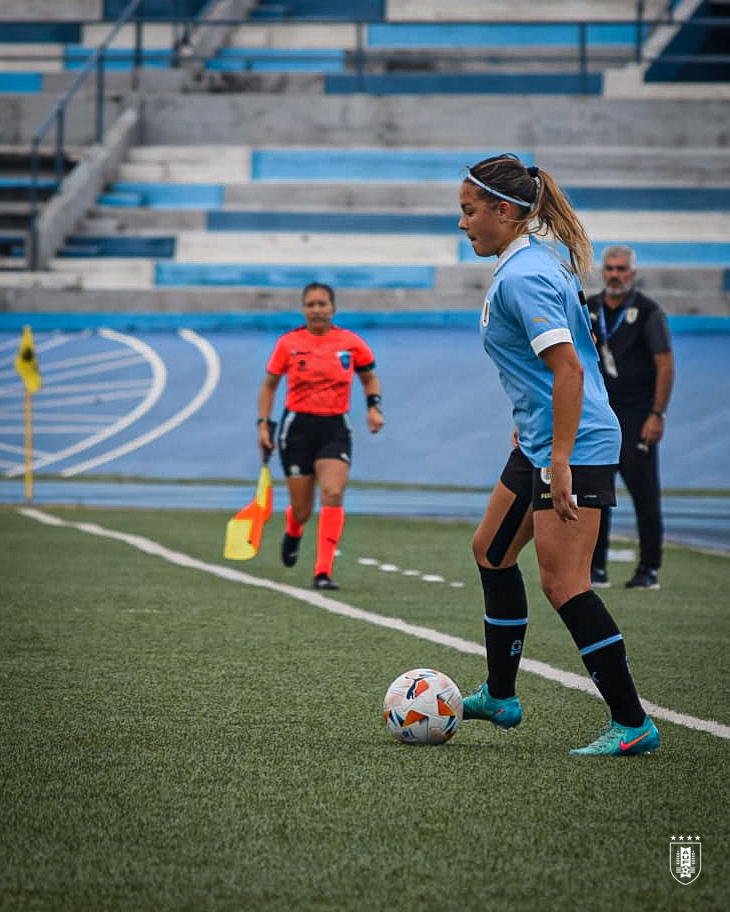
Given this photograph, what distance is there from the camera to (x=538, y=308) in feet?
15.3

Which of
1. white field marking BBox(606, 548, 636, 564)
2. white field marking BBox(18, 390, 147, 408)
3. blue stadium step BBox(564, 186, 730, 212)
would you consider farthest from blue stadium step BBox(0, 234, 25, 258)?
white field marking BBox(606, 548, 636, 564)

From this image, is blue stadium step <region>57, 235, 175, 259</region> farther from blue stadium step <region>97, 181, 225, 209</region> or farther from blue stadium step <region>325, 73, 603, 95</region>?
blue stadium step <region>325, 73, 603, 95</region>

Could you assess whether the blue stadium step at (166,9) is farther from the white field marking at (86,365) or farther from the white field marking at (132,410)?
the white field marking at (86,365)

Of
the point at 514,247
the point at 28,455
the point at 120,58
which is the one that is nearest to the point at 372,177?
the point at 120,58

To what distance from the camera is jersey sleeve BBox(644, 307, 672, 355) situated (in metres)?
9.82

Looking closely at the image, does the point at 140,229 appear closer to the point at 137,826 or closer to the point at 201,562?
the point at 201,562

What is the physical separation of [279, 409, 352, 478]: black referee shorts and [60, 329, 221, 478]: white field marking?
7396 millimetres

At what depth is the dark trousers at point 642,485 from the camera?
9.97 meters

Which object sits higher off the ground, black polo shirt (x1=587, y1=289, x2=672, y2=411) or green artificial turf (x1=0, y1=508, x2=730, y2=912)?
black polo shirt (x1=587, y1=289, x2=672, y2=411)

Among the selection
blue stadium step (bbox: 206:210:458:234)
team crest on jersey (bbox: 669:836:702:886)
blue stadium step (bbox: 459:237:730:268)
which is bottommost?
team crest on jersey (bbox: 669:836:702:886)

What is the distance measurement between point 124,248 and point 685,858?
21582 mm

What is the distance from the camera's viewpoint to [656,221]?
80.8ft

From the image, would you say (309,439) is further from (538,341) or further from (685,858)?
(685,858)

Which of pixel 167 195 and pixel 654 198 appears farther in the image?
pixel 167 195
